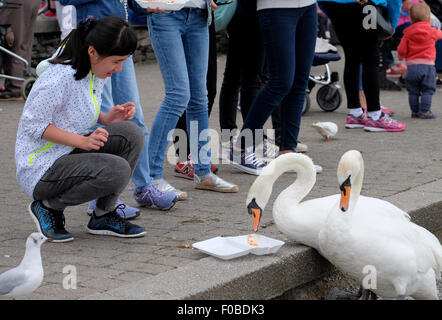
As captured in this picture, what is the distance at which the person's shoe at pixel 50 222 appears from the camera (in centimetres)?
387

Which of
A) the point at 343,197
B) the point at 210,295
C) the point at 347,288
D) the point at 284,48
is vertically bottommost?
the point at 347,288

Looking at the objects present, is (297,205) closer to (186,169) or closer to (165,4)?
(165,4)

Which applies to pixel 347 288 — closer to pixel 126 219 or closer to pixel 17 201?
pixel 126 219

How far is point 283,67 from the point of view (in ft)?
17.7

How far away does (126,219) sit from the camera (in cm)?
435

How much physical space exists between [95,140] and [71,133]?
0.13 m

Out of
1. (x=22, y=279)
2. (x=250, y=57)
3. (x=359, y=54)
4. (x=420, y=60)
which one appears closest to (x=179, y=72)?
(x=250, y=57)

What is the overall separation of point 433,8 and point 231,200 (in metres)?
8.99

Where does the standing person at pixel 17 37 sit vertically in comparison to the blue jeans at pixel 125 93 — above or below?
below

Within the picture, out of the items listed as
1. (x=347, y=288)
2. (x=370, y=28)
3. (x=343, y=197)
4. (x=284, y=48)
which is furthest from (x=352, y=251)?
(x=370, y=28)

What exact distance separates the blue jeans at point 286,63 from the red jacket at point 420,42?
386 centimetres

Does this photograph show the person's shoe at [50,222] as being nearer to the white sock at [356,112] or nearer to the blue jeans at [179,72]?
the blue jeans at [179,72]

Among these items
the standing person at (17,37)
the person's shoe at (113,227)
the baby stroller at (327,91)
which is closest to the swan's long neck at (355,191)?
the person's shoe at (113,227)
